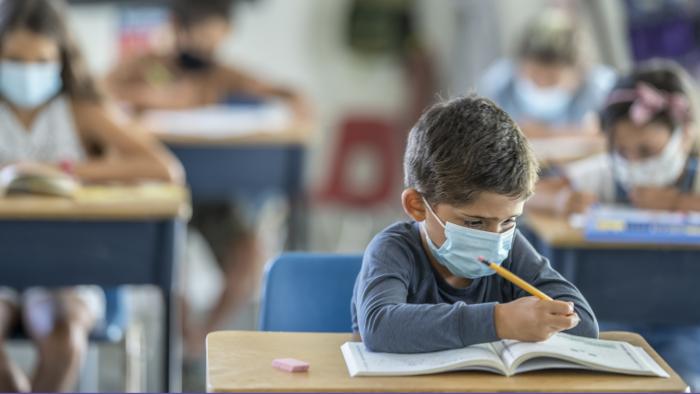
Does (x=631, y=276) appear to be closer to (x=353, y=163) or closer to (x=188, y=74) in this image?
(x=188, y=74)

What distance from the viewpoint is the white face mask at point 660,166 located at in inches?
118

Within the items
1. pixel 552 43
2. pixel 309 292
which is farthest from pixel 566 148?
pixel 309 292

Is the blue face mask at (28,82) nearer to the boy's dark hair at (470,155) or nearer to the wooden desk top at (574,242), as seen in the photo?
the wooden desk top at (574,242)

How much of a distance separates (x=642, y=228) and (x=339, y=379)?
124 centimetres

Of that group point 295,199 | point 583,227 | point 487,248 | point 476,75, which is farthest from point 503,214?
point 476,75

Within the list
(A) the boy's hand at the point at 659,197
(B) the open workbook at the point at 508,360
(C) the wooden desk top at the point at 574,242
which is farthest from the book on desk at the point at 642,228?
(B) the open workbook at the point at 508,360

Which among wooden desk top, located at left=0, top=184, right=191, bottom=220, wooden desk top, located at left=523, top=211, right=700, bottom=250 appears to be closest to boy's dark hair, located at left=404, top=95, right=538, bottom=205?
wooden desk top, located at left=523, top=211, right=700, bottom=250

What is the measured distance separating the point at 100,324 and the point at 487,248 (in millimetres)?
1417

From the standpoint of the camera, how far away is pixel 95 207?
9.30 feet

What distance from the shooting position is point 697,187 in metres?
3.03

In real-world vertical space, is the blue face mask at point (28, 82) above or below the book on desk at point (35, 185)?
above

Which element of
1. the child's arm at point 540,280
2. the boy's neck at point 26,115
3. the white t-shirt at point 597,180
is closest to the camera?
the child's arm at point 540,280

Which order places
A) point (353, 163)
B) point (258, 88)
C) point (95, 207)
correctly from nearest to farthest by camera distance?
1. point (95, 207)
2. point (258, 88)
3. point (353, 163)

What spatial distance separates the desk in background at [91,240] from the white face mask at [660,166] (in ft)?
3.52
